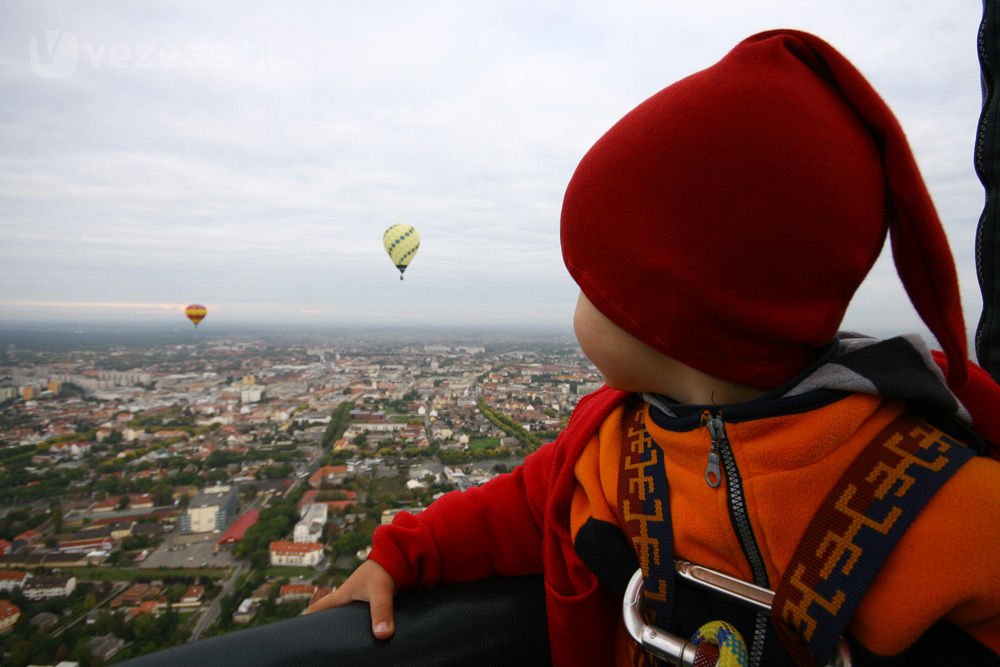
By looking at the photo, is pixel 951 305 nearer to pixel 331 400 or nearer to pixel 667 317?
pixel 667 317

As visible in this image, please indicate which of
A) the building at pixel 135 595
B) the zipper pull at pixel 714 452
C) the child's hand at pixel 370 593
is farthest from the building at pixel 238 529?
the zipper pull at pixel 714 452

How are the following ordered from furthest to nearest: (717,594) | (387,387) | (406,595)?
(387,387), (406,595), (717,594)

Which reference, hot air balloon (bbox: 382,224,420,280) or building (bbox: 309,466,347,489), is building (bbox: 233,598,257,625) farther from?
hot air balloon (bbox: 382,224,420,280)

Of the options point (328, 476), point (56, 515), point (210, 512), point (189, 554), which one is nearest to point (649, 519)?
point (189, 554)

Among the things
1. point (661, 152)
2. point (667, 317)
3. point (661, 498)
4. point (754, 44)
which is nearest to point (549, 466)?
point (661, 498)

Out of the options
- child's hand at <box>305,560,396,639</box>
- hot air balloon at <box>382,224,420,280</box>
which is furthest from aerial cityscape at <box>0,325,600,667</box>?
hot air balloon at <box>382,224,420,280</box>

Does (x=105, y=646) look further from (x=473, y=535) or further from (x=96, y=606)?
(x=473, y=535)

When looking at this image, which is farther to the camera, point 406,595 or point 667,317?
point 406,595

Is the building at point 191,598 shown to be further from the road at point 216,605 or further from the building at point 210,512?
the building at point 210,512
